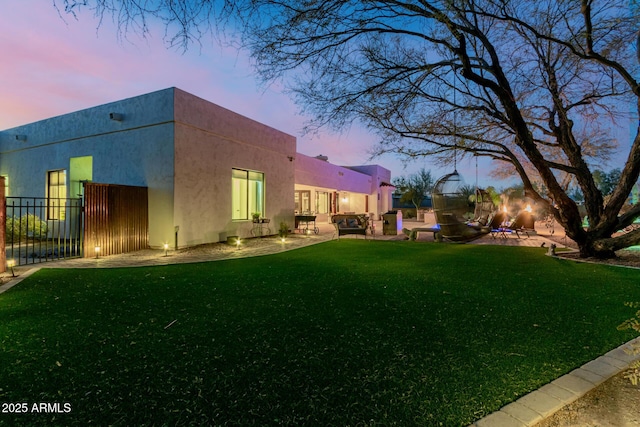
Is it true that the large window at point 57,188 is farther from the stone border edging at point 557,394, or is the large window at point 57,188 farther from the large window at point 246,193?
the stone border edging at point 557,394

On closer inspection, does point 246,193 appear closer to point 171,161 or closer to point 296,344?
point 171,161

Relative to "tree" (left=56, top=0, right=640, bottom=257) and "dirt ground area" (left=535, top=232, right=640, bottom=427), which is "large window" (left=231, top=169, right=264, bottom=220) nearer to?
Result: "tree" (left=56, top=0, right=640, bottom=257)

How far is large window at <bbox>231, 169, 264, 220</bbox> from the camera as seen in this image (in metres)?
11.8

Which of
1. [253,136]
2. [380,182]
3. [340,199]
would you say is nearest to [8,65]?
[253,136]

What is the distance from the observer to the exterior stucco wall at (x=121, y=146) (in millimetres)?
9227

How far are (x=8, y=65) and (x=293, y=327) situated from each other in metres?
3.89

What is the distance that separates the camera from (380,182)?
31641 mm

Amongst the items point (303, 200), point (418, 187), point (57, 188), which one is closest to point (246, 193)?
point (57, 188)

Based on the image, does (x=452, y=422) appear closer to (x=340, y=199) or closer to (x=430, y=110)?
(x=430, y=110)

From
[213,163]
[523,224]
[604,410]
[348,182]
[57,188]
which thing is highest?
[348,182]

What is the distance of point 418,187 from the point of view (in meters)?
36.8

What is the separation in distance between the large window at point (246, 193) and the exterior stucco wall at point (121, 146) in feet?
8.96

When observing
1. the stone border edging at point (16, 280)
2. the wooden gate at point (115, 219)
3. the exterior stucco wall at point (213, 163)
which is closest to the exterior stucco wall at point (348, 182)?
the exterior stucco wall at point (213, 163)

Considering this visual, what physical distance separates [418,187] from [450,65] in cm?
3320
